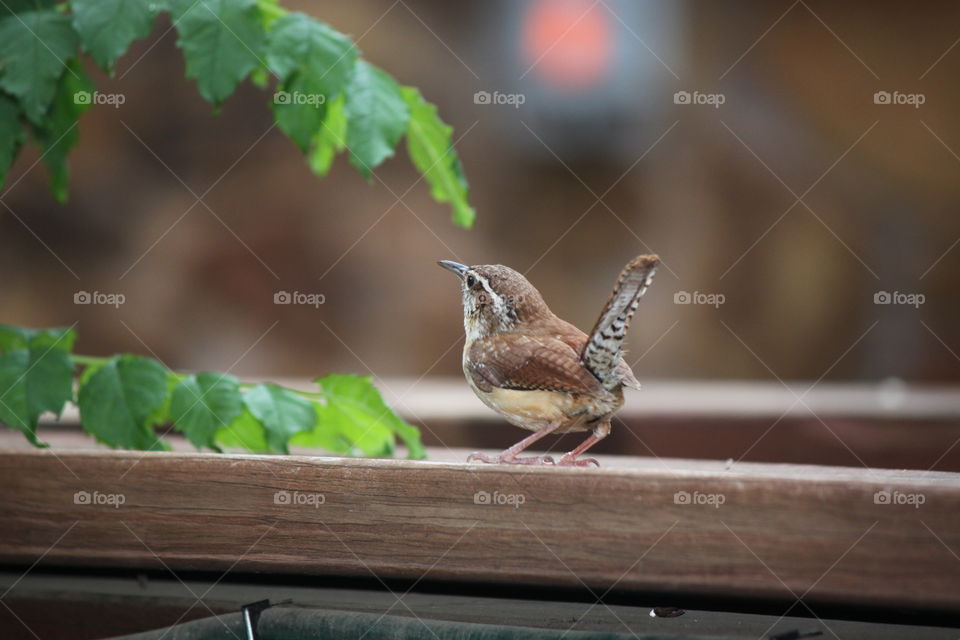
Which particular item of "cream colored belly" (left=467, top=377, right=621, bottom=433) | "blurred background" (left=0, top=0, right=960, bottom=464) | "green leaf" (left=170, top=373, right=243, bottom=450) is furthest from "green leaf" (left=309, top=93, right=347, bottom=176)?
"blurred background" (left=0, top=0, right=960, bottom=464)

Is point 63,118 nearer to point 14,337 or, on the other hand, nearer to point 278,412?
point 14,337

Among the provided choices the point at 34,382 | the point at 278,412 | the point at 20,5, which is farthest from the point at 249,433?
the point at 20,5

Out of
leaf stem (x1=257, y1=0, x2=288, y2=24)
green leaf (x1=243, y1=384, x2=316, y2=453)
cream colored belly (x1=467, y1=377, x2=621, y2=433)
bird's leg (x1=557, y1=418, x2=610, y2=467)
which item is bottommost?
green leaf (x1=243, y1=384, x2=316, y2=453)

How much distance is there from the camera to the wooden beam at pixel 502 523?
91cm

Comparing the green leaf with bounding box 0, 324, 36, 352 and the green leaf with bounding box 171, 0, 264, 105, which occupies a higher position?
the green leaf with bounding box 171, 0, 264, 105

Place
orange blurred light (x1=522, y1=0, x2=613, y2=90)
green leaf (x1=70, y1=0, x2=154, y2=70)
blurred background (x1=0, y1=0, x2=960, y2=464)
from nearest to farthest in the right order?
green leaf (x1=70, y1=0, x2=154, y2=70) → orange blurred light (x1=522, y1=0, x2=613, y2=90) → blurred background (x1=0, y1=0, x2=960, y2=464)

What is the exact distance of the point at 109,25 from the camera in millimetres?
1381

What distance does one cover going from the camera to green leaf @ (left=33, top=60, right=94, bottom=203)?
1.65 meters

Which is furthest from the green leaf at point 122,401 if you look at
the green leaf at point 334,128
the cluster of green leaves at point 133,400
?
the green leaf at point 334,128

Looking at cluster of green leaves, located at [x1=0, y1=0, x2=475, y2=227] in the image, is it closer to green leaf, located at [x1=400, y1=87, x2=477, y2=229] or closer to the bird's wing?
green leaf, located at [x1=400, y1=87, x2=477, y2=229]

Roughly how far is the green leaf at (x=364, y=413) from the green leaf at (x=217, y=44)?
1.53ft

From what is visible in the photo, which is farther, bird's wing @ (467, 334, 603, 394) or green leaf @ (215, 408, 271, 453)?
green leaf @ (215, 408, 271, 453)

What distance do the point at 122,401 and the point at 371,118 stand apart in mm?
530

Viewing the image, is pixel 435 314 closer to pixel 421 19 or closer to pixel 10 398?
pixel 421 19
